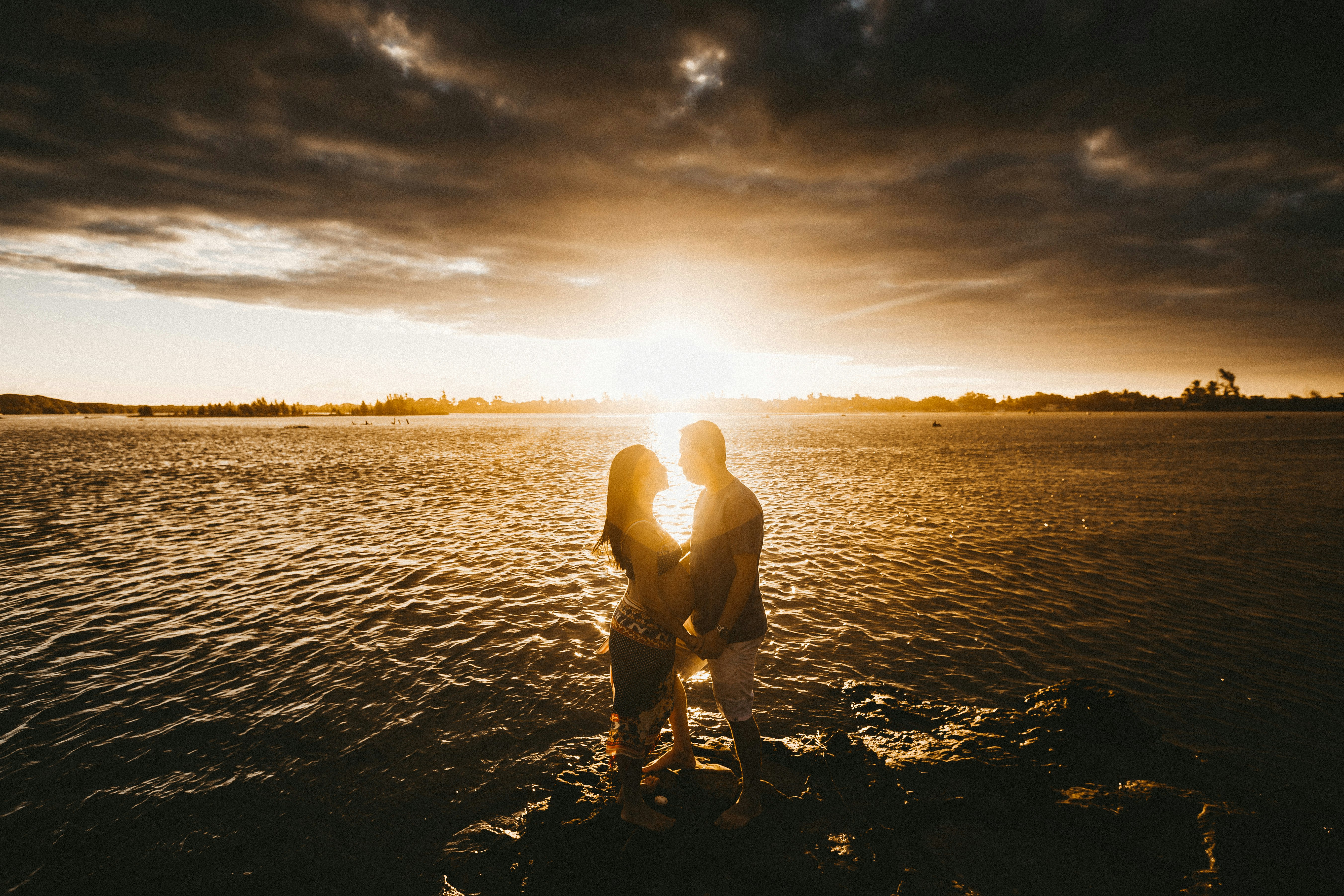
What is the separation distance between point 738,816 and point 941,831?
92.5 inches

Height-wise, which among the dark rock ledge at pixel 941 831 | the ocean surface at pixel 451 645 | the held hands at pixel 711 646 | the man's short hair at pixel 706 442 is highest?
the man's short hair at pixel 706 442

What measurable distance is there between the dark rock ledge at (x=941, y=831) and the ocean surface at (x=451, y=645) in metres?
0.90

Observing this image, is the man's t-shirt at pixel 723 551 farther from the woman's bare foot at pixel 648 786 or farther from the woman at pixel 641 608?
the woman's bare foot at pixel 648 786

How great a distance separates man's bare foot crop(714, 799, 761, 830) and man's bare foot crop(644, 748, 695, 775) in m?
1.00

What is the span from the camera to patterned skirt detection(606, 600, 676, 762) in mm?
5602

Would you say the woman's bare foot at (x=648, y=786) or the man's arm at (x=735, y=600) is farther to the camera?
the woman's bare foot at (x=648, y=786)

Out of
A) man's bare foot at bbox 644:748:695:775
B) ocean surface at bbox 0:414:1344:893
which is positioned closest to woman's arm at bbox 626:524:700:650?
man's bare foot at bbox 644:748:695:775

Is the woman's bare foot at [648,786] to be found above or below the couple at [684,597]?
below

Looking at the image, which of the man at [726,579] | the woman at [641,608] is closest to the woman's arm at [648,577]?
the woman at [641,608]

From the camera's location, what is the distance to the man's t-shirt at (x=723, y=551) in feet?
18.2

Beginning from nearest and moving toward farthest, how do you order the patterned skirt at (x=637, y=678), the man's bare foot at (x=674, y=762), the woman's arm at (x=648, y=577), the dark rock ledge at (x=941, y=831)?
1. the woman's arm at (x=648, y=577)
2. the dark rock ledge at (x=941, y=831)
3. the patterned skirt at (x=637, y=678)
4. the man's bare foot at (x=674, y=762)

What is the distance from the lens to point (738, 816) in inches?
241

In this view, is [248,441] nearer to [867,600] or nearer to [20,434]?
[20,434]

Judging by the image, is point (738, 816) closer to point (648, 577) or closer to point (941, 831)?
point (941, 831)
